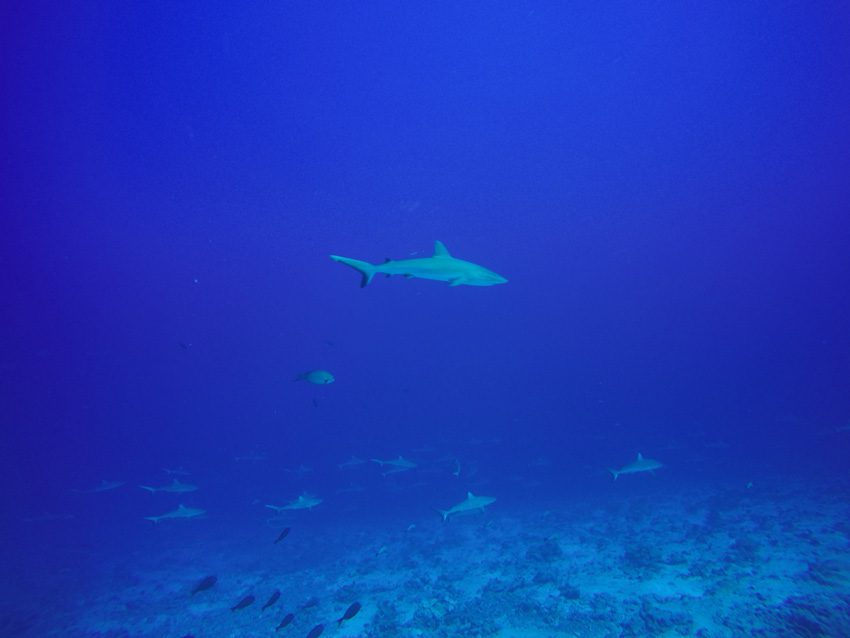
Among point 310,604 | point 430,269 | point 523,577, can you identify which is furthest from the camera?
point 523,577

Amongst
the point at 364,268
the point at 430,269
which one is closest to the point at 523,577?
the point at 430,269

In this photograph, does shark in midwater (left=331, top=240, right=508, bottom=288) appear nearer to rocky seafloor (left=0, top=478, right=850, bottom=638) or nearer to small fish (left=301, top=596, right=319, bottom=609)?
rocky seafloor (left=0, top=478, right=850, bottom=638)

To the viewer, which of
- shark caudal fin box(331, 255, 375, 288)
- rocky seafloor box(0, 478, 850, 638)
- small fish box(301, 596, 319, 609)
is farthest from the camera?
small fish box(301, 596, 319, 609)

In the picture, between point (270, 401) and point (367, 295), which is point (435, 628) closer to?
point (270, 401)

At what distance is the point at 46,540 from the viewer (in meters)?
26.0

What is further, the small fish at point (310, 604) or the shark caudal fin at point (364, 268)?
the small fish at point (310, 604)

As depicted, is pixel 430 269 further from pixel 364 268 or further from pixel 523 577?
pixel 523 577

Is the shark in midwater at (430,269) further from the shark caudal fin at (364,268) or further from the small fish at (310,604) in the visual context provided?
the small fish at (310,604)

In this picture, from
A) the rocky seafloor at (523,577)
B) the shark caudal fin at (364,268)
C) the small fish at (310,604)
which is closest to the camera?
the shark caudal fin at (364,268)

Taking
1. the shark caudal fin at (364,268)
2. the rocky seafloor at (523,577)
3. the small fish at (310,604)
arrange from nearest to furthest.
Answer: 1. the shark caudal fin at (364,268)
2. the rocky seafloor at (523,577)
3. the small fish at (310,604)

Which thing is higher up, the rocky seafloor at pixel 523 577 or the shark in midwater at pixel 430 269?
the shark in midwater at pixel 430 269

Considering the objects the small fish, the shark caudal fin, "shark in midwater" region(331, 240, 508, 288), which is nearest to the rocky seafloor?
the small fish

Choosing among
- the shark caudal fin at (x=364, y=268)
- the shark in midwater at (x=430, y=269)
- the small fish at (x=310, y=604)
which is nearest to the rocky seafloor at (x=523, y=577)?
the small fish at (x=310, y=604)

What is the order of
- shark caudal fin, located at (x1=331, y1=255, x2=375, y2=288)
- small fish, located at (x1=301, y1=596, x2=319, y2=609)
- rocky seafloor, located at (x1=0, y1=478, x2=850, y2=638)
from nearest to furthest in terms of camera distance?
shark caudal fin, located at (x1=331, y1=255, x2=375, y2=288)
rocky seafloor, located at (x1=0, y1=478, x2=850, y2=638)
small fish, located at (x1=301, y1=596, x2=319, y2=609)
